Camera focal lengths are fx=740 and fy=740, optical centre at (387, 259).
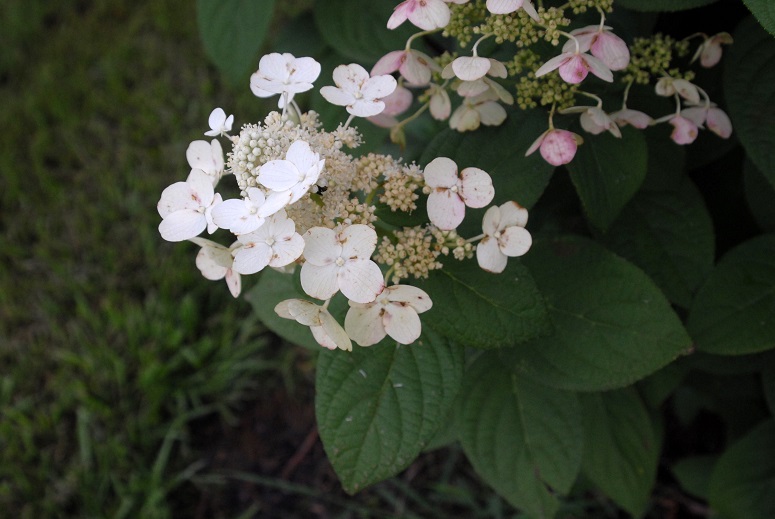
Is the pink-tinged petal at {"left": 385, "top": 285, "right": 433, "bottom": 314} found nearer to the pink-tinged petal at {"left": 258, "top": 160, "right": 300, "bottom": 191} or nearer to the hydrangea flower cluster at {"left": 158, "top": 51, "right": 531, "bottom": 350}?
the hydrangea flower cluster at {"left": 158, "top": 51, "right": 531, "bottom": 350}

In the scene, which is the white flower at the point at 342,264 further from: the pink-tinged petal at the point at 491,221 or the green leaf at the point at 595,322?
the green leaf at the point at 595,322

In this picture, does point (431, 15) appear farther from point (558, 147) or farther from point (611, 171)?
point (611, 171)

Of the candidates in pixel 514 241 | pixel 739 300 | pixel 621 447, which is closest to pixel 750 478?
pixel 621 447

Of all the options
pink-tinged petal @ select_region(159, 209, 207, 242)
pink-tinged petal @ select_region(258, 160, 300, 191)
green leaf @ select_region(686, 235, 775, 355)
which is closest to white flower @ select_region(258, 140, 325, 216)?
pink-tinged petal @ select_region(258, 160, 300, 191)

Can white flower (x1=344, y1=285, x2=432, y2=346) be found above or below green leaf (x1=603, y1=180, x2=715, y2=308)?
above

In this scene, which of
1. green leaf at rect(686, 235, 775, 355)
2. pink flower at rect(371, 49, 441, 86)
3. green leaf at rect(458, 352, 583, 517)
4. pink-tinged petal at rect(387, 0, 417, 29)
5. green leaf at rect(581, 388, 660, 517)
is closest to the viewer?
pink-tinged petal at rect(387, 0, 417, 29)
